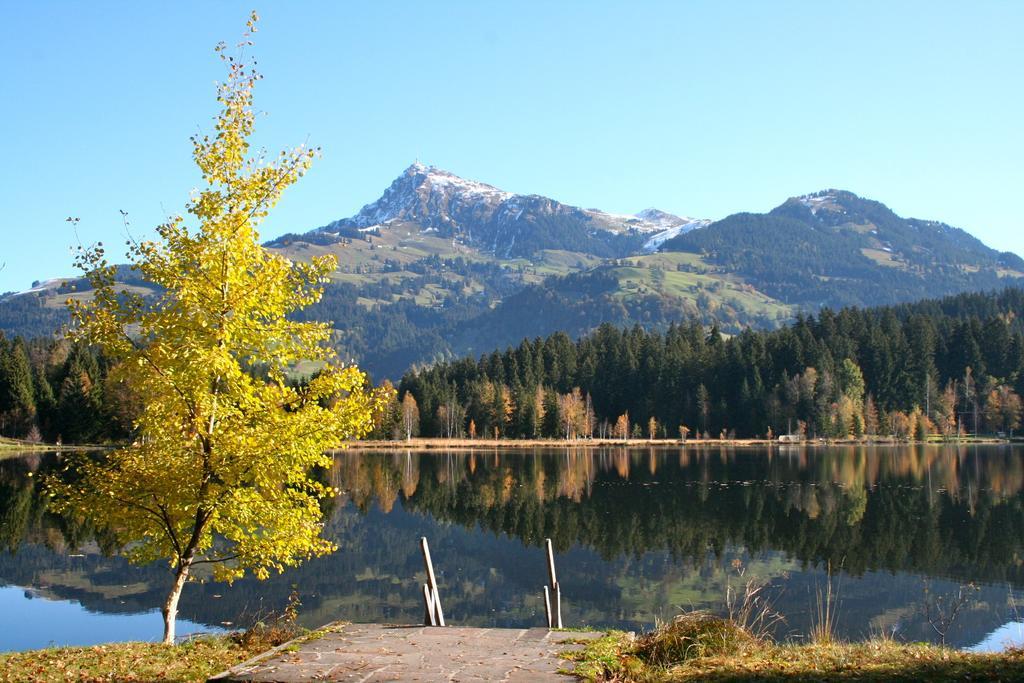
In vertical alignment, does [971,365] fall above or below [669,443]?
above

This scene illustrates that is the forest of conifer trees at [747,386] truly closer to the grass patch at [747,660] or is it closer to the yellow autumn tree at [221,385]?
the yellow autumn tree at [221,385]

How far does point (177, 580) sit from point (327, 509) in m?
43.3

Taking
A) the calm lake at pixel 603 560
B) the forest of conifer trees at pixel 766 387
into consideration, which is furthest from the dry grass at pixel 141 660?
the forest of conifer trees at pixel 766 387

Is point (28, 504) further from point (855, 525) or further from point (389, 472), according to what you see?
point (855, 525)

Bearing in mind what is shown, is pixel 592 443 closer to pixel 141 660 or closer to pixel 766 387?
pixel 766 387

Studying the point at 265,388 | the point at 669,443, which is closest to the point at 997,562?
the point at 265,388

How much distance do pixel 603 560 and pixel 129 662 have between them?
90.7ft

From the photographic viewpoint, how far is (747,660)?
15.6m

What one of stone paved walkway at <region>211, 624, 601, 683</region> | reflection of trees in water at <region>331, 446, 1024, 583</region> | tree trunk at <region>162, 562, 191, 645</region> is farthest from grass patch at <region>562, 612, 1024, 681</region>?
reflection of trees in water at <region>331, 446, 1024, 583</region>

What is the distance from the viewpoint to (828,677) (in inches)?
558

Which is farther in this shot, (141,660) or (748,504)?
(748,504)

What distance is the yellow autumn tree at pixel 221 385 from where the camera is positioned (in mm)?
17656

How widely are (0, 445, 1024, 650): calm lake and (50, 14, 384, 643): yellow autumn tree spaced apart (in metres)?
10.6

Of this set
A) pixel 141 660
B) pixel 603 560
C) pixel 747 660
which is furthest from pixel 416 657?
pixel 603 560
